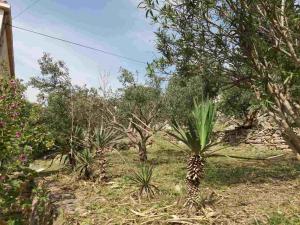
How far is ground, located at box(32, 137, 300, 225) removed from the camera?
7.18 m

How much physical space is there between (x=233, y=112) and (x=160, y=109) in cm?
488

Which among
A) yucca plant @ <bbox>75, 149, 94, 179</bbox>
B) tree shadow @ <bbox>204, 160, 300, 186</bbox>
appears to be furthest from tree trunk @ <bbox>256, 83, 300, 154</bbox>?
yucca plant @ <bbox>75, 149, 94, 179</bbox>

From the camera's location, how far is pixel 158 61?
26.6 ft

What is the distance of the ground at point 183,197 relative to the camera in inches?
283

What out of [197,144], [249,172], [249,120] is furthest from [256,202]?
[249,120]

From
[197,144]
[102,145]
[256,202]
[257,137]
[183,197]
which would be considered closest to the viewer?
[197,144]

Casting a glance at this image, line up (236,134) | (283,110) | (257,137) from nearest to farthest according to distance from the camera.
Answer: (283,110) < (257,137) < (236,134)

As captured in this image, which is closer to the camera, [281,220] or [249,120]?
[281,220]

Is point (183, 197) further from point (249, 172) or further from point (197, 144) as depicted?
point (249, 172)

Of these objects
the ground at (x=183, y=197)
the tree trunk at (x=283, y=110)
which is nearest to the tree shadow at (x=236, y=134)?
the ground at (x=183, y=197)

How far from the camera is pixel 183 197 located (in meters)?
8.55

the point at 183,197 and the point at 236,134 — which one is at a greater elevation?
the point at 236,134

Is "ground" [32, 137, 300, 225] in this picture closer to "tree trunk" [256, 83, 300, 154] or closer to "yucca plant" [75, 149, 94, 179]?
"yucca plant" [75, 149, 94, 179]

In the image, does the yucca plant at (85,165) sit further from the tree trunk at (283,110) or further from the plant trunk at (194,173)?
the tree trunk at (283,110)
